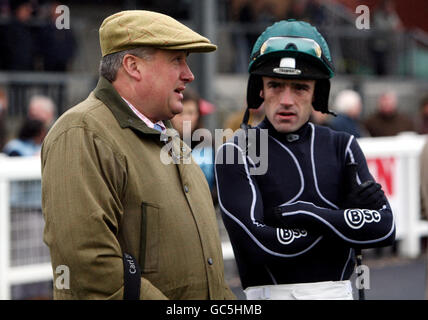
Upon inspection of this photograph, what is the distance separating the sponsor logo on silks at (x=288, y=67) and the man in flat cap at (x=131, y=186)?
38 cm

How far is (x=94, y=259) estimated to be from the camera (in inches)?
101

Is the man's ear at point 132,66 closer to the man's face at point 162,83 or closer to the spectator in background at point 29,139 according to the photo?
the man's face at point 162,83

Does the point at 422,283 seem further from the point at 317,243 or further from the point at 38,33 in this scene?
the point at 38,33

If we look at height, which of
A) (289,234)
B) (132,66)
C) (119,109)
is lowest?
(289,234)

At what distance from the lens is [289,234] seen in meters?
3.12

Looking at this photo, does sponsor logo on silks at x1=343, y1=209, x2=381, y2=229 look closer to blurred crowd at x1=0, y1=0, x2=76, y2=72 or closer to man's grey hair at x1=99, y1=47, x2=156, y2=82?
man's grey hair at x1=99, y1=47, x2=156, y2=82

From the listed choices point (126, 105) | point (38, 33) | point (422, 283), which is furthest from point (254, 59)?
point (38, 33)

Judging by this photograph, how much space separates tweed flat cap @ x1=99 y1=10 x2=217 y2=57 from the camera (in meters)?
2.84

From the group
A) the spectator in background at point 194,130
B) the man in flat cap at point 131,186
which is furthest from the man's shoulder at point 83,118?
the spectator in background at point 194,130

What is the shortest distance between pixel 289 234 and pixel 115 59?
0.93 meters

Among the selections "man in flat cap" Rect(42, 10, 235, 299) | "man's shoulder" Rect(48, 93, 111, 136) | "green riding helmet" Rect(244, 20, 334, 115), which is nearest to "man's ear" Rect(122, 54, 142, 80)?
"man in flat cap" Rect(42, 10, 235, 299)

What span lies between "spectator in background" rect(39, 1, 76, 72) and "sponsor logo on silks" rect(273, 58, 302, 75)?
31.8 feet

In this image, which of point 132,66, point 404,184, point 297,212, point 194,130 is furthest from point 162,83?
point 404,184

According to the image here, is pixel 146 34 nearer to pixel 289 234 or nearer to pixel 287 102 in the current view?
pixel 287 102
